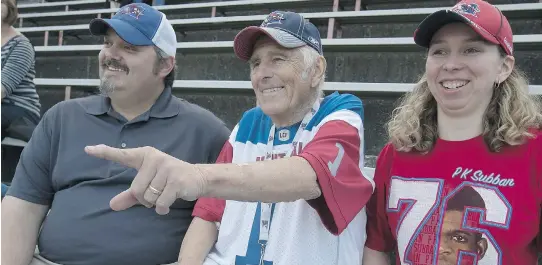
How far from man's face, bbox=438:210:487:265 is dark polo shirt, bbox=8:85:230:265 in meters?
0.71

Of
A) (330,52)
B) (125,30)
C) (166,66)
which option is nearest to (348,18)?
(330,52)

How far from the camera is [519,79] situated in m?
1.23

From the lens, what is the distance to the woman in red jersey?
113cm

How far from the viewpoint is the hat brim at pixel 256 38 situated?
1281 mm

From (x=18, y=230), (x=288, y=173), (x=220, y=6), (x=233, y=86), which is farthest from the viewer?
(x=220, y=6)

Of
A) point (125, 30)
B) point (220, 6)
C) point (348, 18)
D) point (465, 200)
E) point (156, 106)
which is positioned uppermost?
point (220, 6)

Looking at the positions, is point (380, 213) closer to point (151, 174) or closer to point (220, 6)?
point (151, 174)

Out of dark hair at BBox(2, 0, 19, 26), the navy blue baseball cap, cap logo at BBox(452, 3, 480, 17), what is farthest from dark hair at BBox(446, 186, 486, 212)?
dark hair at BBox(2, 0, 19, 26)

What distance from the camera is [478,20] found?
→ 45.4 inches

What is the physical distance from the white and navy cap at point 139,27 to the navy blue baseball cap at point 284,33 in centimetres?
43

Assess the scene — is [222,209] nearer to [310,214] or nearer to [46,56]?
[310,214]

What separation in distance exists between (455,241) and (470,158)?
0.18 metres

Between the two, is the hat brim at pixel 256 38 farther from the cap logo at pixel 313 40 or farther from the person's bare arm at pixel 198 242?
the person's bare arm at pixel 198 242

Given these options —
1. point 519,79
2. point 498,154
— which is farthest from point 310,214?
point 519,79
